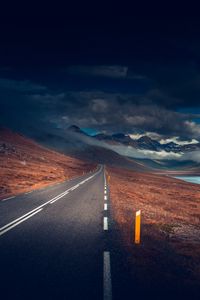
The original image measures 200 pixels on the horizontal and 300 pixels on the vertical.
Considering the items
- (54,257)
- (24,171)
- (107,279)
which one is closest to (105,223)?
(54,257)

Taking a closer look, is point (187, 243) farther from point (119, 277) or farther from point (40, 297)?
point (40, 297)

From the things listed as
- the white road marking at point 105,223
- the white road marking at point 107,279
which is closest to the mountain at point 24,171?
the white road marking at point 105,223

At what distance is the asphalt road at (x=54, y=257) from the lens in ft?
19.2

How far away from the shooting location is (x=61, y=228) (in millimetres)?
11438

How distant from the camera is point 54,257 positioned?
25.8ft

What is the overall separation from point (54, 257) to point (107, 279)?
1991mm

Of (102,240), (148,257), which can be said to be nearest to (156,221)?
(102,240)

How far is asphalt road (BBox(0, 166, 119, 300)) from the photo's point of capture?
5844mm

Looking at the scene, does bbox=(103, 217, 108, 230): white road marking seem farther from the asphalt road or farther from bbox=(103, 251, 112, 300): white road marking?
bbox=(103, 251, 112, 300): white road marking

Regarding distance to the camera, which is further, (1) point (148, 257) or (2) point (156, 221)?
(2) point (156, 221)

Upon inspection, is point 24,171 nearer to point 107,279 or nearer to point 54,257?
point 54,257

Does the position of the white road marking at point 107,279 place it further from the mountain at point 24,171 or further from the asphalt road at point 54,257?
the mountain at point 24,171

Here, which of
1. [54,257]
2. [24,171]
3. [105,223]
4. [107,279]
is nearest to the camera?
[107,279]

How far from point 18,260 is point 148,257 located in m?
3.48
